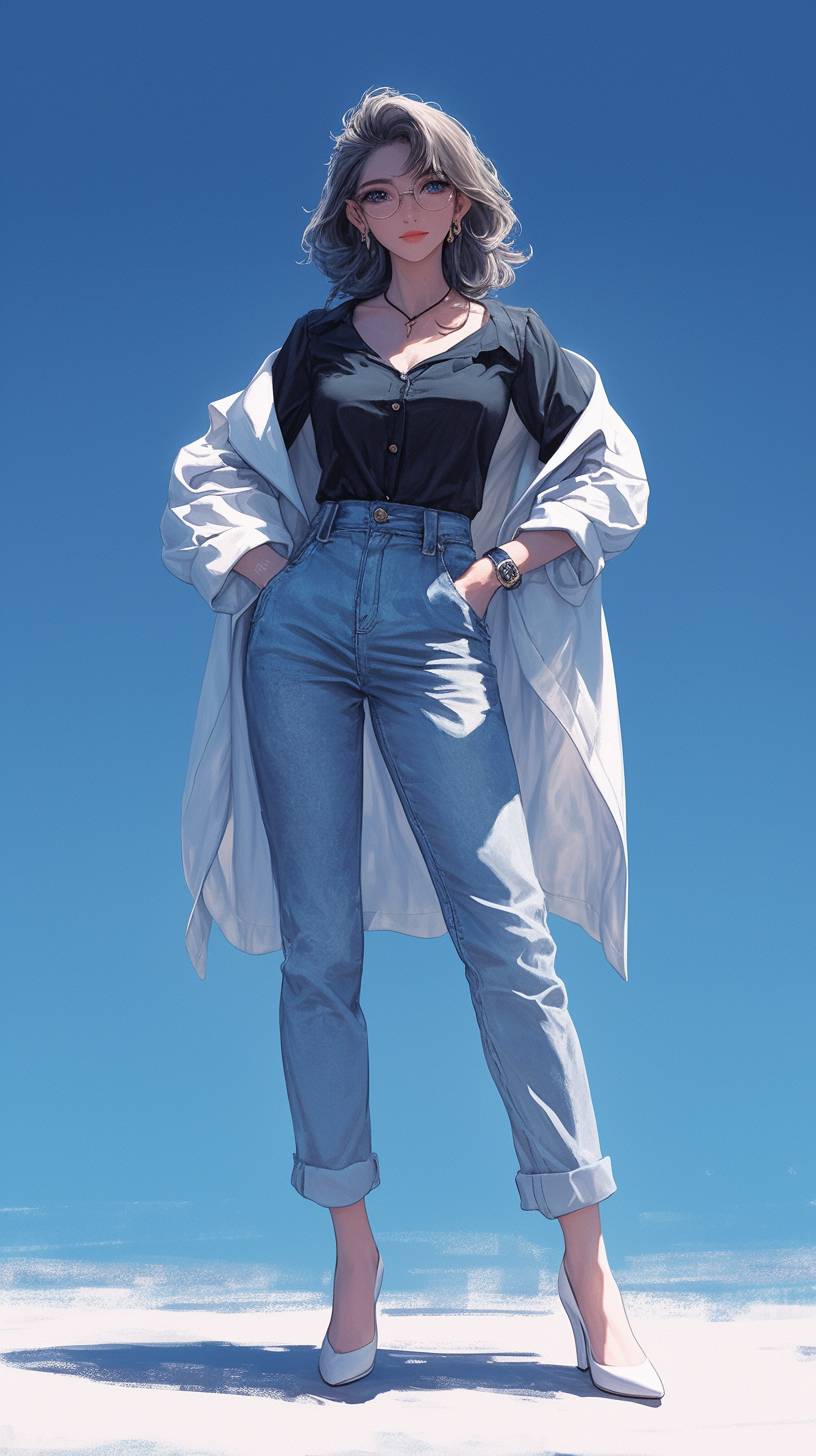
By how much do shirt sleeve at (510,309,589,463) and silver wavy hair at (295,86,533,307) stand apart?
18 cm

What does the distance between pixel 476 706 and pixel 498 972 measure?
0.48m

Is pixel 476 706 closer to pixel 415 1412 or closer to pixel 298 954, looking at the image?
pixel 298 954

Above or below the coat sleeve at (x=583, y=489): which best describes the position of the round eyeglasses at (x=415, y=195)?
above

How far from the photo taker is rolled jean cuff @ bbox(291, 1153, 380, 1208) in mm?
2746

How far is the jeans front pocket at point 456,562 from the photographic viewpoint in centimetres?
279

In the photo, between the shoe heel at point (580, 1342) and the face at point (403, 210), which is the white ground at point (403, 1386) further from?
the face at point (403, 210)

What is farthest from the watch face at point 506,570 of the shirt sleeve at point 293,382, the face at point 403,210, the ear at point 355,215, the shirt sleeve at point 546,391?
the ear at point 355,215

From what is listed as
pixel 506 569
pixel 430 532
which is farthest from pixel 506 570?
pixel 430 532

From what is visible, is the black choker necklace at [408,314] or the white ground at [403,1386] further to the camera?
the black choker necklace at [408,314]

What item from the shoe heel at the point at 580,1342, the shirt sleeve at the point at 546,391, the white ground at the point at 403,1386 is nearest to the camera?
the white ground at the point at 403,1386

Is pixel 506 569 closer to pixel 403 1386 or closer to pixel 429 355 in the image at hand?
pixel 429 355

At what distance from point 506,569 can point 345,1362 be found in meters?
1.45

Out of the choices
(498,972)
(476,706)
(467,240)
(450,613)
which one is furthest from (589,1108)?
(467,240)

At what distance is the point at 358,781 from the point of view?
9.39ft
